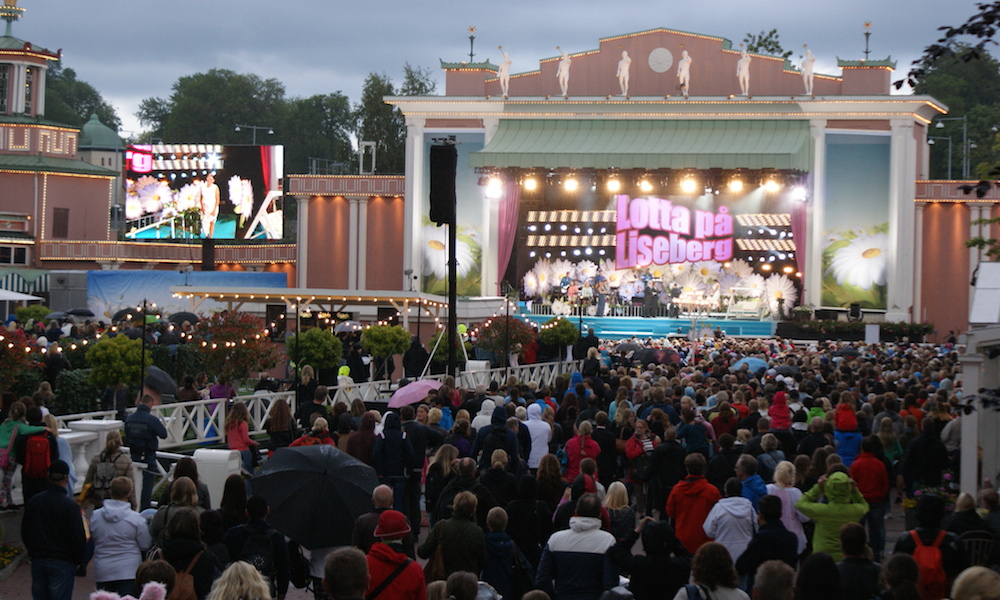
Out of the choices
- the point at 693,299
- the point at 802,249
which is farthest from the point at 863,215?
the point at 693,299

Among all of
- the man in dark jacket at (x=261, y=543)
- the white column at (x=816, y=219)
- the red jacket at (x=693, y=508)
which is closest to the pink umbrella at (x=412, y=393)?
the red jacket at (x=693, y=508)

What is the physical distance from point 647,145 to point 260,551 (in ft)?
106

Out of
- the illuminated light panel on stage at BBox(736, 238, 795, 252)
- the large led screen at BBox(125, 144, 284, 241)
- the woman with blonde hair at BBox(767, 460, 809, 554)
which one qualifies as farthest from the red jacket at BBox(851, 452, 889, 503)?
the large led screen at BBox(125, 144, 284, 241)

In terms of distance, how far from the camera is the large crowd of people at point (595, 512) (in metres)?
6.76

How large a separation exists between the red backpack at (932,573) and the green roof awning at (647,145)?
29.6m

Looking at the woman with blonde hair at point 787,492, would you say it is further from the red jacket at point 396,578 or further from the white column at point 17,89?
the white column at point 17,89

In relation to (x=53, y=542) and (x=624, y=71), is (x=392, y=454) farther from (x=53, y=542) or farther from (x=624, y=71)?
(x=624, y=71)

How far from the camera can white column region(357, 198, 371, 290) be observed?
4153 centimetres

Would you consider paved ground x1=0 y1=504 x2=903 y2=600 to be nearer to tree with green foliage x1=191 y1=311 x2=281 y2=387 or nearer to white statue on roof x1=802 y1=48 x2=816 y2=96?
tree with green foliage x1=191 y1=311 x2=281 y2=387

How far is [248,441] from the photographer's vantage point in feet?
41.4

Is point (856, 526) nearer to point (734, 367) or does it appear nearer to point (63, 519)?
point (63, 519)

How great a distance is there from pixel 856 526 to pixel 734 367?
44.5ft

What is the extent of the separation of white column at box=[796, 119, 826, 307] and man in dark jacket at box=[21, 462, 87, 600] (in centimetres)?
3227

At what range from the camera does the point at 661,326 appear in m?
36.1
